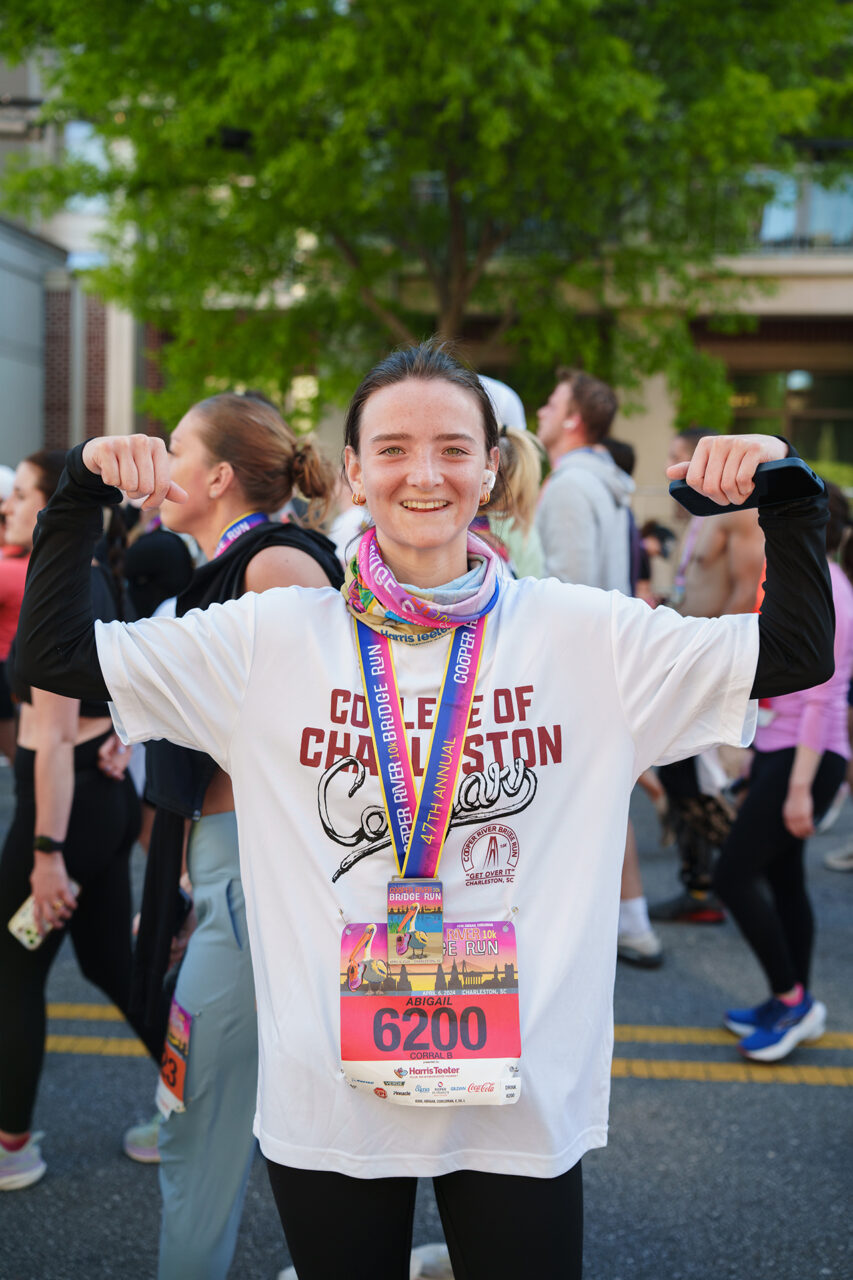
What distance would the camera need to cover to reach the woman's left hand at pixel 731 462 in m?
1.62

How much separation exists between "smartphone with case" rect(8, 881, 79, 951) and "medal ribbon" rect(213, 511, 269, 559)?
3.82 feet

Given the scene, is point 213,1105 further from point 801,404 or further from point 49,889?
point 801,404

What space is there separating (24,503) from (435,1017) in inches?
88.1

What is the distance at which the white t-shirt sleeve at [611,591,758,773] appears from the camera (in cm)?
172

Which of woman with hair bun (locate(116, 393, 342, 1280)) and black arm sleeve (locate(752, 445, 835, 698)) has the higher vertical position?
black arm sleeve (locate(752, 445, 835, 698))

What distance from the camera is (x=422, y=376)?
1.84 metres

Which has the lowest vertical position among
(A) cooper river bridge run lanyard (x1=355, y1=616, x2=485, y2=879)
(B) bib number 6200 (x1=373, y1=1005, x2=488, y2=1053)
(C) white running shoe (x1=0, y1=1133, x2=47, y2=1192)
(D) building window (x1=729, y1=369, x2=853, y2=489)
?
(C) white running shoe (x1=0, y1=1133, x2=47, y2=1192)

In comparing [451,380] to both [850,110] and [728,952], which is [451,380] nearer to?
[728,952]

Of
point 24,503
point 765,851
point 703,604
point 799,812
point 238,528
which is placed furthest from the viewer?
point 703,604

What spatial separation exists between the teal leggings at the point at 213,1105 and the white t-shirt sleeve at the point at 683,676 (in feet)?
3.35

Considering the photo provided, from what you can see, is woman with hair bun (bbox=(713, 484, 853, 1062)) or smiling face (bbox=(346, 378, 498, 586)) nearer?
smiling face (bbox=(346, 378, 498, 586))

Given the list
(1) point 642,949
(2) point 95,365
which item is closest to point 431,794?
(1) point 642,949

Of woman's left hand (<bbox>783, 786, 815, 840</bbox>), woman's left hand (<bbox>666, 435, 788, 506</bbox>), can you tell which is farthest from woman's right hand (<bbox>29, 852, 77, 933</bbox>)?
woman's left hand (<bbox>783, 786, 815, 840</bbox>)

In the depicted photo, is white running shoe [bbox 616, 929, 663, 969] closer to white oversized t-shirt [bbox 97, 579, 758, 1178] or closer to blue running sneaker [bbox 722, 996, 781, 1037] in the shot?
blue running sneaker [bbox 722, 996, 781, 1037]
